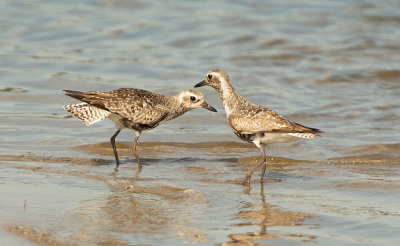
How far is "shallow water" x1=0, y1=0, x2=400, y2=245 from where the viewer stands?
24.8ft

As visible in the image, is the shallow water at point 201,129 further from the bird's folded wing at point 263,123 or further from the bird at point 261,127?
the bird's folded wing at point 263,123

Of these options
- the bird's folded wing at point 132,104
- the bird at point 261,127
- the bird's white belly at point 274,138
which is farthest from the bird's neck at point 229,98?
the bird's folded wing at point 132,104

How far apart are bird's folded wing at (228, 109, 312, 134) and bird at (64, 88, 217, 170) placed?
1556 mm

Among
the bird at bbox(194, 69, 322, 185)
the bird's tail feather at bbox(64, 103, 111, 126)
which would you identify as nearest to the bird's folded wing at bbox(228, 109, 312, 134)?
the bird at bbox(194, 69, 322, 185)

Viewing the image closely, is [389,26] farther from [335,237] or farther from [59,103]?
[335,237]

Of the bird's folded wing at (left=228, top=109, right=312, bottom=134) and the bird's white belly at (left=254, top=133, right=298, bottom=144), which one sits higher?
the bird's folded wing at (left=228, top=109, right=312, bottom=134)

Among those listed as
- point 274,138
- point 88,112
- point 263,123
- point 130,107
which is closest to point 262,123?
point 263,123

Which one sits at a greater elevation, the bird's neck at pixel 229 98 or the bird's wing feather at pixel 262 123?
the bird's neck at pixel 229 98

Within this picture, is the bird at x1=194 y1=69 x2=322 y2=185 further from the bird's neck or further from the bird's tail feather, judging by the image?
the bird's tail feather

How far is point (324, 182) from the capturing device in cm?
981

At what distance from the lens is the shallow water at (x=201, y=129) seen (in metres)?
7.57

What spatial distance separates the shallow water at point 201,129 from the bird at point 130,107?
24.3 inches

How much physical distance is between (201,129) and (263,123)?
3.55m

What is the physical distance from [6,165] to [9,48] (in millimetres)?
8464
